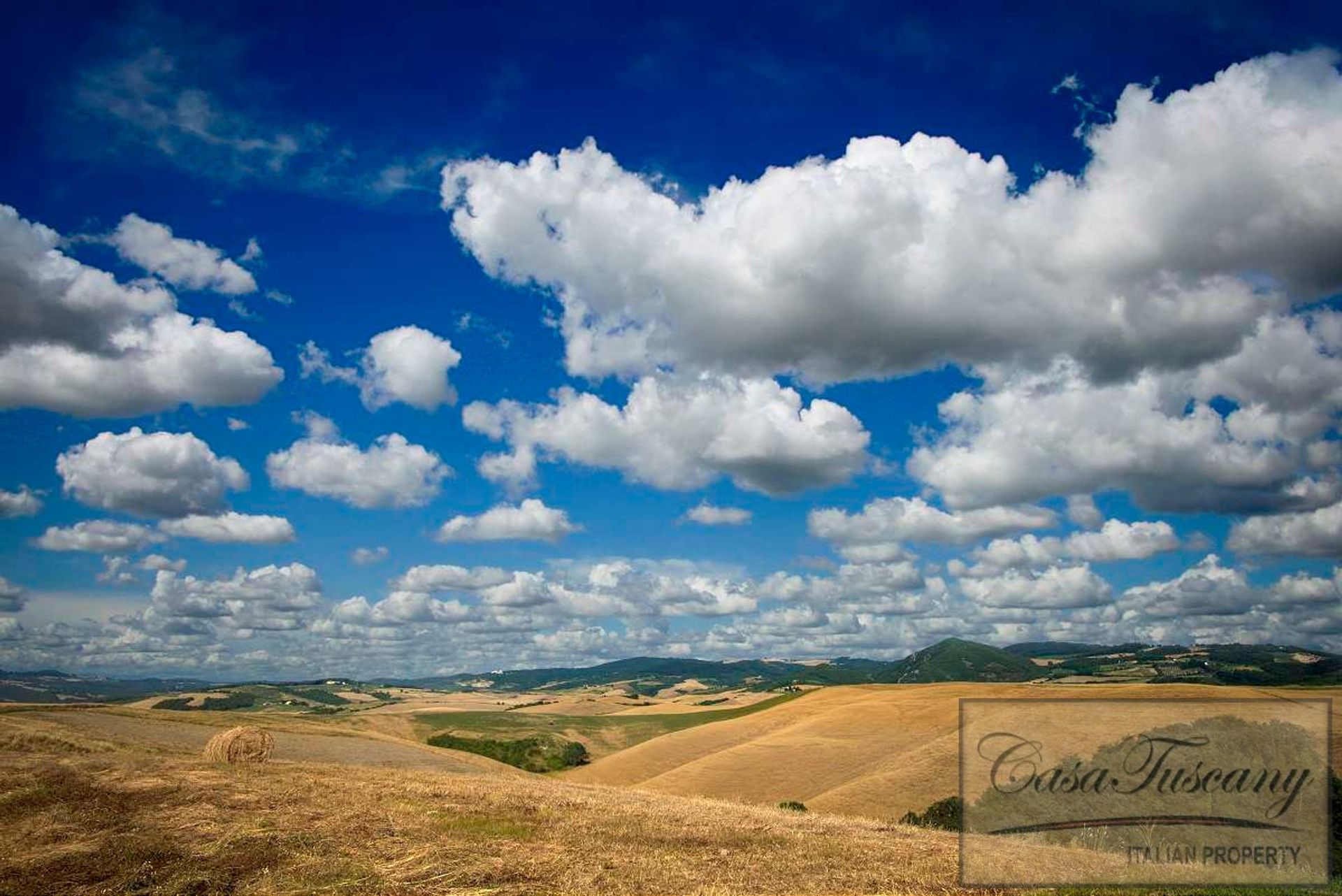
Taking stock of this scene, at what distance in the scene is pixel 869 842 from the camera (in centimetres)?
2419

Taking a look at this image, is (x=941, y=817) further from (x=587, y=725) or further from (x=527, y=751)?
(x=587, y=725)

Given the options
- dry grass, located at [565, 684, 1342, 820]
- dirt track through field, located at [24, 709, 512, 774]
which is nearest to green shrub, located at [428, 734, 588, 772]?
dry grass, located at [565, 684, 1342, 820]

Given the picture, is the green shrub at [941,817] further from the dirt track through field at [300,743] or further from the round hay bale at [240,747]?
the round hay bale at [240,747]

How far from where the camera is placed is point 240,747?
40.4 metres

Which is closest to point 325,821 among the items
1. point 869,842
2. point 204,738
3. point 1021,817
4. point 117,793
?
point 117,793

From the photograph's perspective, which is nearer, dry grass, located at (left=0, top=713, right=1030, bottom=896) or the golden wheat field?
dry grass, located at (left=0, top=713, right=1030, bottom=896)

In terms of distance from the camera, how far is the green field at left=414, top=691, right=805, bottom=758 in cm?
15300

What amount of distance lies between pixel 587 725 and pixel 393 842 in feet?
546

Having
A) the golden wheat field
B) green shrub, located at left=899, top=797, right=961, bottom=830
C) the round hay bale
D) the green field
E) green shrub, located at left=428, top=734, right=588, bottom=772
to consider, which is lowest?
the green field

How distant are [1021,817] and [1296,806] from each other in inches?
384

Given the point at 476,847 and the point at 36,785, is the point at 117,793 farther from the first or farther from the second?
the point at 476,847

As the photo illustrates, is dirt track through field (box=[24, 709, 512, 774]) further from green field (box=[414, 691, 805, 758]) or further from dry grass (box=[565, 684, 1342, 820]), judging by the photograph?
green field (box=[414, 691, 805, 758])

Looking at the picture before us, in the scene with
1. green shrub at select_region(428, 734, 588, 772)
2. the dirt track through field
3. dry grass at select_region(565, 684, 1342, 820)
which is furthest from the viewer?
green shrub at select_region(428, 734, 588, 772)

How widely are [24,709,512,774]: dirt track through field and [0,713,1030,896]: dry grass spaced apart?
79.3ft
